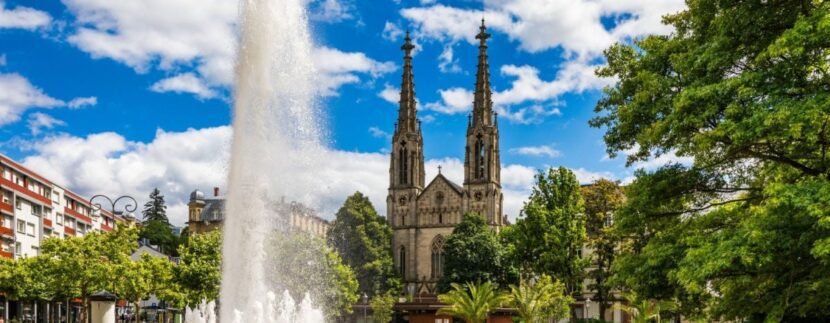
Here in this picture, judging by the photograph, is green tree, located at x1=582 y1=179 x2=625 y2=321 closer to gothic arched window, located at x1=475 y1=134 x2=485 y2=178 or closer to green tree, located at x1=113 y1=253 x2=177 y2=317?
green tree, located at x1=113 y1=253 x2=177 y2=317

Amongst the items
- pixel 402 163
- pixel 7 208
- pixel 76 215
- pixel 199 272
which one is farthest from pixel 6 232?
pixel 402 163

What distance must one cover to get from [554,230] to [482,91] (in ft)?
174

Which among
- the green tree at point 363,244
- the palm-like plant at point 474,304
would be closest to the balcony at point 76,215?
the green tree at point 363,244

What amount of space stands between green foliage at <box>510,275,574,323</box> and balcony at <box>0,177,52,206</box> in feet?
151

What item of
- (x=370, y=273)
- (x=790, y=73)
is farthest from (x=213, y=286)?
(x=790, y=73)

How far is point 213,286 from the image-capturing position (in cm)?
5597

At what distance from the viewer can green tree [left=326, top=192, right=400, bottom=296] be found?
88812mm

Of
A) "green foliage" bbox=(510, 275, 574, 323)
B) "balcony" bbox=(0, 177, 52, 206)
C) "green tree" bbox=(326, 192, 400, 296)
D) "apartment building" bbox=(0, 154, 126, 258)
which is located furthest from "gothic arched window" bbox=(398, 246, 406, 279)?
"green foliage" bbox=(510, 275, 574, 323)

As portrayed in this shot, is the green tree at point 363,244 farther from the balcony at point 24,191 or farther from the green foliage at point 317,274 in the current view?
the balcony at point 24,191

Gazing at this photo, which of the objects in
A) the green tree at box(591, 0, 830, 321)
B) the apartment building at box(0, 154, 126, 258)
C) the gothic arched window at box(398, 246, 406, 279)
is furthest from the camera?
the gothic arched window at box(398, 246, 406, 279)

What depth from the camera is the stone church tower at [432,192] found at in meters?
100

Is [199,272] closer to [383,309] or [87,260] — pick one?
[87,260]

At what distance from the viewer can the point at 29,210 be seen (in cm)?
7406

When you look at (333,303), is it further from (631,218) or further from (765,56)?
(765,56)
